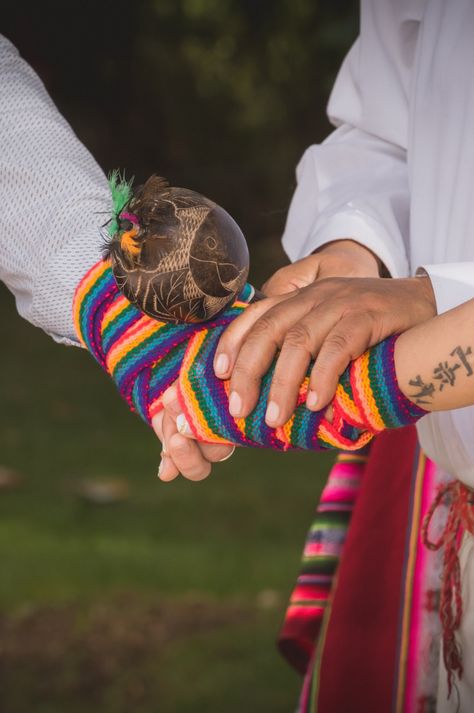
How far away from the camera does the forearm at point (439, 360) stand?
3.49 feet

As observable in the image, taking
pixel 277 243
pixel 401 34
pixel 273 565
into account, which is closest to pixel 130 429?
pixel 273 565

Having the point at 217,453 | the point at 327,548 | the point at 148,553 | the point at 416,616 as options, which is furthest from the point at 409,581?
the point at 148,553

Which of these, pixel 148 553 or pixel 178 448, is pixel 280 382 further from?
pixel 148 553

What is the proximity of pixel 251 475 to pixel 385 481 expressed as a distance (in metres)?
2.94

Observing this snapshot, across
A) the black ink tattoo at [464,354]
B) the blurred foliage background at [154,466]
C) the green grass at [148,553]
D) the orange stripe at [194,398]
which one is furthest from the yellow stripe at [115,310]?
the green grass at [148,553]

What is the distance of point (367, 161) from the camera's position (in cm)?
168

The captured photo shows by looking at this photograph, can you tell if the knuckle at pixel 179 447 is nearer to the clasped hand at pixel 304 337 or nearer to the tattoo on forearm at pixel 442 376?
the clasped hand at pixel 304 337

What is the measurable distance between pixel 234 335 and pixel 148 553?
2.72 meters

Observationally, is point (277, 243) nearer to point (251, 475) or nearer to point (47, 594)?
point (251, 475)

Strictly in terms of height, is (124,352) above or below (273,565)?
above

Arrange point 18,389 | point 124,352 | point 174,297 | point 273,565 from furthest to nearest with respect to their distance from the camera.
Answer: point 18,389 → point 273,565 → point 124,352 → point 174,297

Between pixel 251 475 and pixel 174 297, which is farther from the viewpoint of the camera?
pixel 251 475

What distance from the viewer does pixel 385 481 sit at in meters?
1.67

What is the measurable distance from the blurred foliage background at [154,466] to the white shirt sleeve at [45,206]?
0.62 meters
